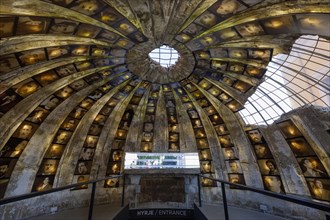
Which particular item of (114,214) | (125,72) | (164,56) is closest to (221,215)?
(114,214)

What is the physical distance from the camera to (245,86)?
11711 millimetres

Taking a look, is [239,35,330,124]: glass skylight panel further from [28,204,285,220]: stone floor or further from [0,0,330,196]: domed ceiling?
[28,204,285,220]: stone floor

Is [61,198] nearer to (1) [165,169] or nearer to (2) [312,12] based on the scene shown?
(1) [165,169]

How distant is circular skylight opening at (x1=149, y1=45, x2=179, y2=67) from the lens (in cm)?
1149

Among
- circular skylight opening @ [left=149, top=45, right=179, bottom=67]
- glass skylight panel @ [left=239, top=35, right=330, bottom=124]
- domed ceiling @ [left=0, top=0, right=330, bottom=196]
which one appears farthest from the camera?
circular skylight opening @ [left=149, top=45, right=179, bottom=67]

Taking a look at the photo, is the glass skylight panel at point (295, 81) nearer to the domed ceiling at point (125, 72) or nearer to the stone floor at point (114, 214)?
the domed ceiling at point (125, 72)

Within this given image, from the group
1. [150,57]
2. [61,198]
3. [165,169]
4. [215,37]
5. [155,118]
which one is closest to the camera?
[215,37]

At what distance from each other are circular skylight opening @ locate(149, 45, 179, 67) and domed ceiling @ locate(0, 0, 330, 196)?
14.5 inches

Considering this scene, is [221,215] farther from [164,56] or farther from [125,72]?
[125,72]

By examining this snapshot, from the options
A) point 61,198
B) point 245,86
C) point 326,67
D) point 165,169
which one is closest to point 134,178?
point 165,169

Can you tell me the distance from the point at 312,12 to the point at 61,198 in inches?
653

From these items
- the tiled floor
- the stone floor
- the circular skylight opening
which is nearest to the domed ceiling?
the circular skylight opening

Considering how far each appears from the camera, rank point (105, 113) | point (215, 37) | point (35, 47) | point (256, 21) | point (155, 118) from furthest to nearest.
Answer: point (155, 118)
point (105, 113)
point (215, 37)
point (35, 47)
point (256, 21)

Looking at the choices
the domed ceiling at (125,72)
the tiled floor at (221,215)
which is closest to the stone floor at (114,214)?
the tiled floor at (221,215)
